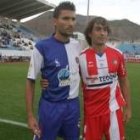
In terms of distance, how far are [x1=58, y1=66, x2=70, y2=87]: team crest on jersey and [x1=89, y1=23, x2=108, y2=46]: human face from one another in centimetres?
49

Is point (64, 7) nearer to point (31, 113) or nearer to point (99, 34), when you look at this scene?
point (99, 34)

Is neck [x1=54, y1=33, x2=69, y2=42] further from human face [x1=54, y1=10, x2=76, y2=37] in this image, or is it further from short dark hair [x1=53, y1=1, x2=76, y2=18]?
short dark hair [x1=53, y1=1, x2=76, y2=18]

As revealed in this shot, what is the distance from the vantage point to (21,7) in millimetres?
58062

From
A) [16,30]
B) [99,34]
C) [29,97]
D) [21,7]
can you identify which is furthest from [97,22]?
[21,7]

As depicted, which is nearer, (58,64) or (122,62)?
(58,64)

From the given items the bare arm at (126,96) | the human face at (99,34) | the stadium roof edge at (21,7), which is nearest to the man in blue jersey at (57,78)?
the human face at (99,34)

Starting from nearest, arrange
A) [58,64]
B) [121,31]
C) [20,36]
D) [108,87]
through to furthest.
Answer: [58,64]
[108,87]
[20,36]
[121,31]

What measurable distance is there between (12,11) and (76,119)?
5458 centimetres

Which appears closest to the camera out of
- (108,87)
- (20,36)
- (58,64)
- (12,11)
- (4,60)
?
(58,64)

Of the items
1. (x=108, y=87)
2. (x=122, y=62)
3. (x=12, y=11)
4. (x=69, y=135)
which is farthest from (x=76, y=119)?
(x=12, y=11)

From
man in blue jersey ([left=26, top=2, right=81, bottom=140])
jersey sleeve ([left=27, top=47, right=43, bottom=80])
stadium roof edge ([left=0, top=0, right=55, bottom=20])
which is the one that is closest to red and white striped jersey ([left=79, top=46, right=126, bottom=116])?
man in blue jersey ([left=26, top=2, right=81, bottom=140])

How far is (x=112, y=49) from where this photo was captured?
16.6ft

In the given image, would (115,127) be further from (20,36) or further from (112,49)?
(20,36)

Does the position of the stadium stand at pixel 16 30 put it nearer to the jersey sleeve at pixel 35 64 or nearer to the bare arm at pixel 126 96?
the bare arm at pixel 126 96
